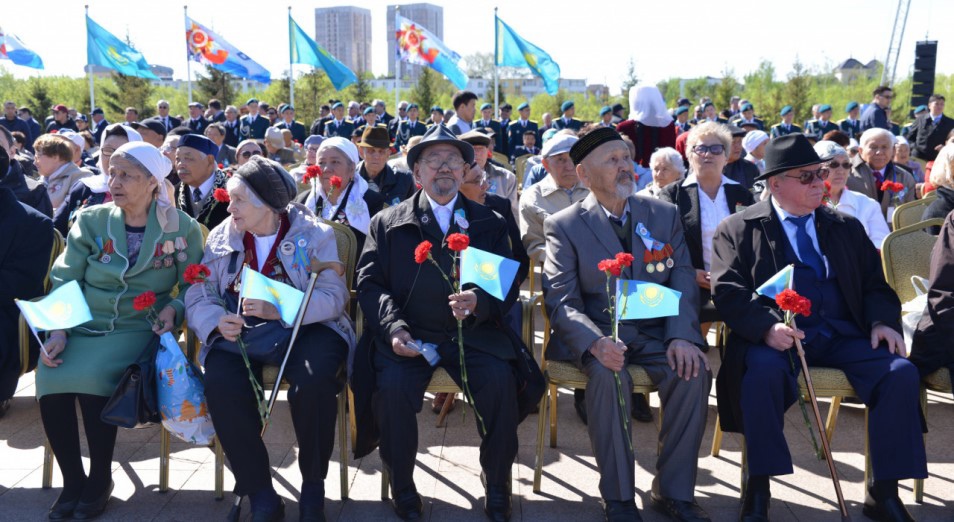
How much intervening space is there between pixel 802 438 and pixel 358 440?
2323mm

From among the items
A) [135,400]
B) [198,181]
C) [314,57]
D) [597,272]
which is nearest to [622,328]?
[597,272]

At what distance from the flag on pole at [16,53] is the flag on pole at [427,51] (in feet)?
29.1

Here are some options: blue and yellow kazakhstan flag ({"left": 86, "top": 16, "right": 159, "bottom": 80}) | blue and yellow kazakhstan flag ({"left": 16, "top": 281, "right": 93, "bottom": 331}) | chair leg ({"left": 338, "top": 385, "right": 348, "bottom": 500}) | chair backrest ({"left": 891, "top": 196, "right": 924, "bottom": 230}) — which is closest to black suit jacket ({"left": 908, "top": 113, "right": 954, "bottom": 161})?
chair backrest ({"left": 891, "top": 196, "right": 924, "bottom": 230})

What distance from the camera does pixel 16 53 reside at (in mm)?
18406

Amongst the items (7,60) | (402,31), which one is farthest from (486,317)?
(7,60)

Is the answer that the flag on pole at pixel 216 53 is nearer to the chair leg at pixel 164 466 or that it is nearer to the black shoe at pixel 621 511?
the chair leg at pixel 164 466

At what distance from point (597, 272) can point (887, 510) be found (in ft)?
4.95

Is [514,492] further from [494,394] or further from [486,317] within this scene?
[486,317]

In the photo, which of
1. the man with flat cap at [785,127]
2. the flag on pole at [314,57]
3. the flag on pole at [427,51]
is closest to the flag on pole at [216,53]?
the flag on pole at [314,57]

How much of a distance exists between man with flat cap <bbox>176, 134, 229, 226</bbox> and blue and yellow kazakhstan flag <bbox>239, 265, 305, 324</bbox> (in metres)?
1.84

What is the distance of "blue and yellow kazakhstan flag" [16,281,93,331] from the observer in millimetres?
3170

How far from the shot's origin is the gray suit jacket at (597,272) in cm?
347

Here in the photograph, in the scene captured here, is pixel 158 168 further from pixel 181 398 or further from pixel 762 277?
pixel 762 277

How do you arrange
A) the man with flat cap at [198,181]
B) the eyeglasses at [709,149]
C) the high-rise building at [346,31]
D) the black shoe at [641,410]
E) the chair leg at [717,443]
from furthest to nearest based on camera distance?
the high-rise building at [346,31], the man with flat cap at [198,181], the eyeglasses at [709,149], the black shoe at [641,410], the chair leg at [717,443]
